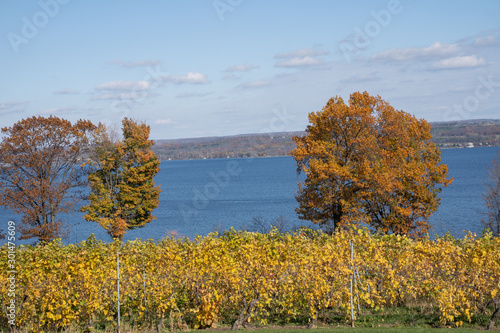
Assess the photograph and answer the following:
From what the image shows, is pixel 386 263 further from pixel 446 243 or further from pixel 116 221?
pixel 116 221

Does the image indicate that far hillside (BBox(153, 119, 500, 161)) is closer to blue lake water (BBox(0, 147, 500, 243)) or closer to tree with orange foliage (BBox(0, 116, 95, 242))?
blue lake water (BBox(0, 147, 500, 243))

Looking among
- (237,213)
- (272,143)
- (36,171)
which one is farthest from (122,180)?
(272,143)

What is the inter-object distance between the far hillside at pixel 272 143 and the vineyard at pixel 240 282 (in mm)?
66252

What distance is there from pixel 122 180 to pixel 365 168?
15.6 metres

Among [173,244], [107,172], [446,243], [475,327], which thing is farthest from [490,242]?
[107,172]

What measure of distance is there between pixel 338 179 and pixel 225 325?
562 inches

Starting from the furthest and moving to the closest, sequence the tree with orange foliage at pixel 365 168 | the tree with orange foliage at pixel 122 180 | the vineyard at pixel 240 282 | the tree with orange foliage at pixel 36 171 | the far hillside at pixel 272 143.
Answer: the far hillside at pixel 272 143 → the tree with orange foliage at pixel 122 180 → the tree with orange foliage at pixel 36 171 → the tree with orange foliage at pixel 365 168 → the vineyard at pixel 240 282

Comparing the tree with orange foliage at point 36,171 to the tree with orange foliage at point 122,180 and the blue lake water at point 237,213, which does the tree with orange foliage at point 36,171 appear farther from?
the blue lake water at point 237,213

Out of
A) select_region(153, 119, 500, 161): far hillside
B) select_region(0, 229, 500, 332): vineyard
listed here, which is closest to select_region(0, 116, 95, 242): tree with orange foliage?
select_region(0, 229, 500, 332): vineyard

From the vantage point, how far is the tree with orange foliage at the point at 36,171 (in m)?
26.2

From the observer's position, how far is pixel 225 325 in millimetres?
10484

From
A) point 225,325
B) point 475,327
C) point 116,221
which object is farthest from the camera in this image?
point 116,221

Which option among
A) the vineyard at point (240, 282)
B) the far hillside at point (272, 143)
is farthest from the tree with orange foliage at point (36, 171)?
the far hillside at point (272, 143)

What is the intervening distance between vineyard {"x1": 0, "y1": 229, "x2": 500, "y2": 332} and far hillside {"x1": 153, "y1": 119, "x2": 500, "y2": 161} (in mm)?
66252
